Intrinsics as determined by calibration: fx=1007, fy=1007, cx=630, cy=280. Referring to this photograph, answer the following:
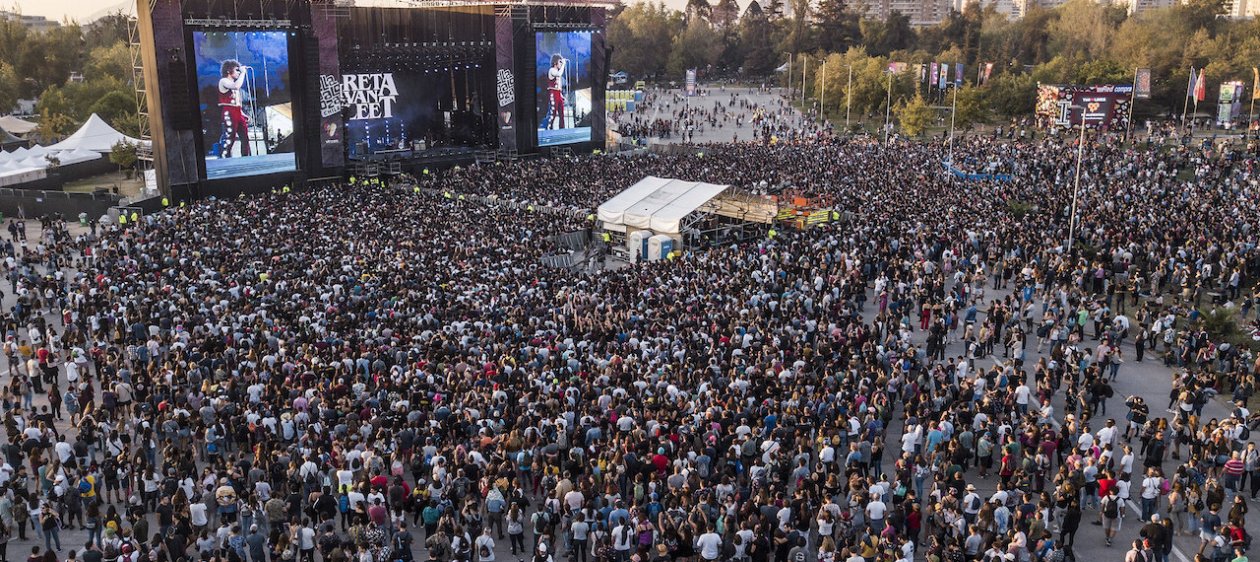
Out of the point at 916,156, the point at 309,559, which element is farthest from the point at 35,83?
the point at 309,559

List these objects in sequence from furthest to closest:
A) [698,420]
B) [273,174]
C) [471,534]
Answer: [273,174]
[698,420]
[471,534]

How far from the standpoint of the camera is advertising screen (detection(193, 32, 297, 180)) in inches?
1515

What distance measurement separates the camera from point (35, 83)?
74.1 meters

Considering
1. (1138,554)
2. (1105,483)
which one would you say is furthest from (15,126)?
(1138,554)

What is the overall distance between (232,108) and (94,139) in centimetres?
1544

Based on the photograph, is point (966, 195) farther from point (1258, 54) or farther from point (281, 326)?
point (1258, 54)

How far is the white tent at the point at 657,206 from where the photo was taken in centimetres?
3050

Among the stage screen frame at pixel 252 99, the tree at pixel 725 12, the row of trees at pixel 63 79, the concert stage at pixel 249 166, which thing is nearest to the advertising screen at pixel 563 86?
the stage screen frame at pixel 252 99

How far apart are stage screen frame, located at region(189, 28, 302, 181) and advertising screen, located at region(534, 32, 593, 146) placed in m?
12.9

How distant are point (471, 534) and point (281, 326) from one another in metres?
9.49

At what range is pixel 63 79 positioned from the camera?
75.6m

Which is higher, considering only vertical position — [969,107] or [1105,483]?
[969,107]

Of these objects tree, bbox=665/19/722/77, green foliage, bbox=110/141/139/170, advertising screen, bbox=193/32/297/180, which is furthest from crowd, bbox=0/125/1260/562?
tree, bbox=665/19/722/77

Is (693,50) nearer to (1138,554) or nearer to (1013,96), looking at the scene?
(1013,96)
